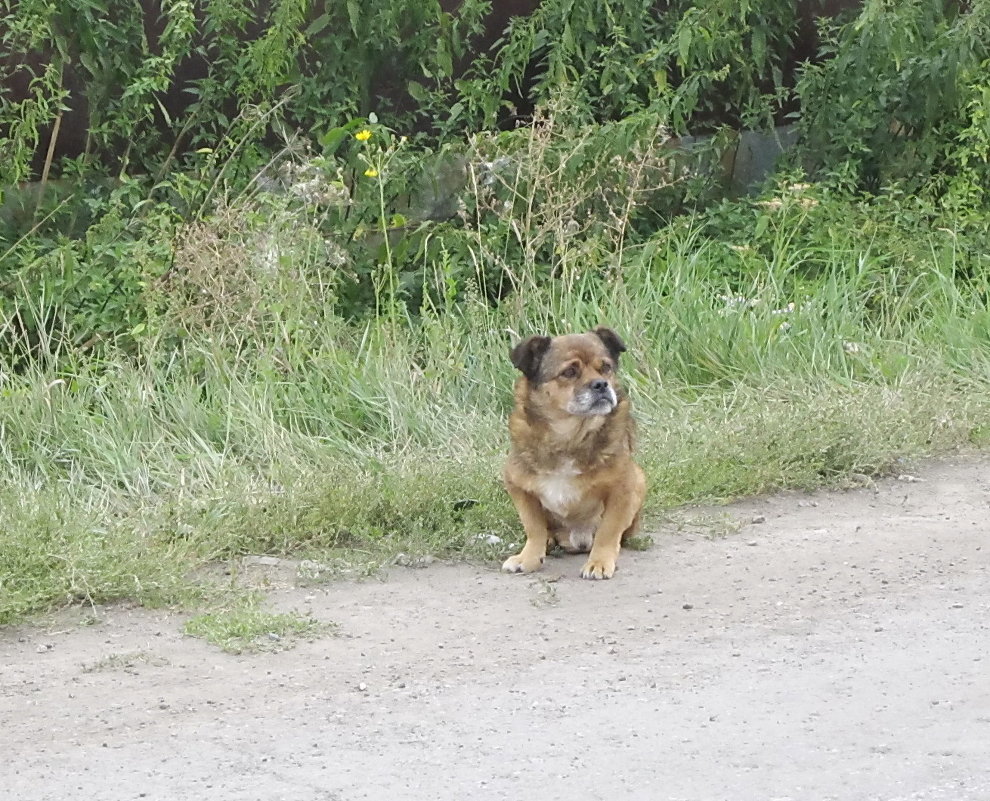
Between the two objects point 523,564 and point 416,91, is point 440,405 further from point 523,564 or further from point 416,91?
point 416,91

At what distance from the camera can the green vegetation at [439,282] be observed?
6824 millimetres

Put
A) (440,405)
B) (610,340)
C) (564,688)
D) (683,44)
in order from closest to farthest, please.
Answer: (564,688), (610,340), (440,405), (683,44)

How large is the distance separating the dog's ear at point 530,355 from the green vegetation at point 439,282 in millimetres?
620

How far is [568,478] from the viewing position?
6.26 metres

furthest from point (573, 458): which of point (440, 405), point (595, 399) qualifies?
point (440, 405)

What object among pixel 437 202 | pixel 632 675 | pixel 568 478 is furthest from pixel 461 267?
pixel 632 675

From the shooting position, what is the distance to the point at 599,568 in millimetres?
6066

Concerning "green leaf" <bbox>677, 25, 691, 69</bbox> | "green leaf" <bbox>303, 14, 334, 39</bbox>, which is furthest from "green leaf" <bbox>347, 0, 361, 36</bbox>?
"green leaf" <bbox>677, 25, 691, 69</bbox>

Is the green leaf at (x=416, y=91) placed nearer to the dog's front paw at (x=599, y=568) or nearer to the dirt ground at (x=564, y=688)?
the dirt ground at (x=564, y=688)

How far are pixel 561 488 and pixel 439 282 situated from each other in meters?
3.29

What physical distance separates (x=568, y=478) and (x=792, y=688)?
172 cm

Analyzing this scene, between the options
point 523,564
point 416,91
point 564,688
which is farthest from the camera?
point 416,91

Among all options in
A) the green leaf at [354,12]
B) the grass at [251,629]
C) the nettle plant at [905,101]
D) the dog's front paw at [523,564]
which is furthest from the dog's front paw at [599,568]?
the nettle plant at [905,101]

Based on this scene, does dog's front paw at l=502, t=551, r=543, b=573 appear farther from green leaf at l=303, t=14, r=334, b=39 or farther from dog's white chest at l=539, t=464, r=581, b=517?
A: green leaf at l=303, t=14, r=334, b=39
